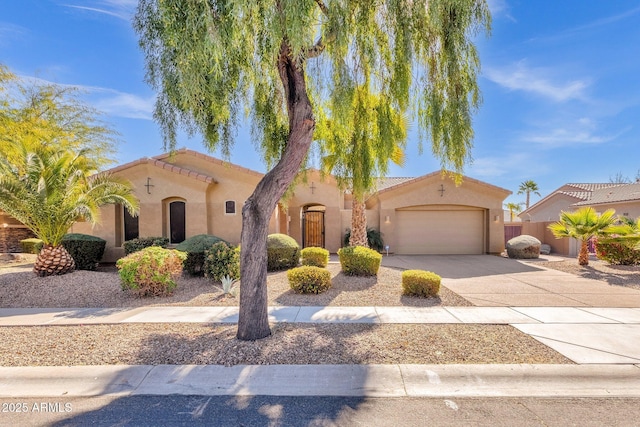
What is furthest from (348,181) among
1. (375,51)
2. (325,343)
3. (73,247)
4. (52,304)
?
(73,247)

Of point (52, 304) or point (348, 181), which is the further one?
point (348, 181)

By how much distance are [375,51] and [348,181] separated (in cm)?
382

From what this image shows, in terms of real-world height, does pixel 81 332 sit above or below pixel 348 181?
below

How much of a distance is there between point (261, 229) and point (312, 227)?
39.9 feet

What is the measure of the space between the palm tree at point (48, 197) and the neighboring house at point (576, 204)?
72.1 feet

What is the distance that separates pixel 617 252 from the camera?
12195 millimetres

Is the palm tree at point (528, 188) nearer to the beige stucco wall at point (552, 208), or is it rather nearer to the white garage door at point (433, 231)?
the beige stucco wall at point (552, 208)

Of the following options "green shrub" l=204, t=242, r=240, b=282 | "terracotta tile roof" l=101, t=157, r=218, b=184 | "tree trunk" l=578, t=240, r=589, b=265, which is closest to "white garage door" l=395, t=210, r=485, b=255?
"tree trunk" l=578, t=240, r=589, b=265

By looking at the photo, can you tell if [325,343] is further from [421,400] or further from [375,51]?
[375,51]

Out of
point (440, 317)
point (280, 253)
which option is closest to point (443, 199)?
point (280, 253)

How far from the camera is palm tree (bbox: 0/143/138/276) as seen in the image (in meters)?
8.83

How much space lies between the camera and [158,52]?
209 inches

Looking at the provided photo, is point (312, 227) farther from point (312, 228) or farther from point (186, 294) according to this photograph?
point (186, 294)

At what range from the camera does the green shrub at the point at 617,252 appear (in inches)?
468
